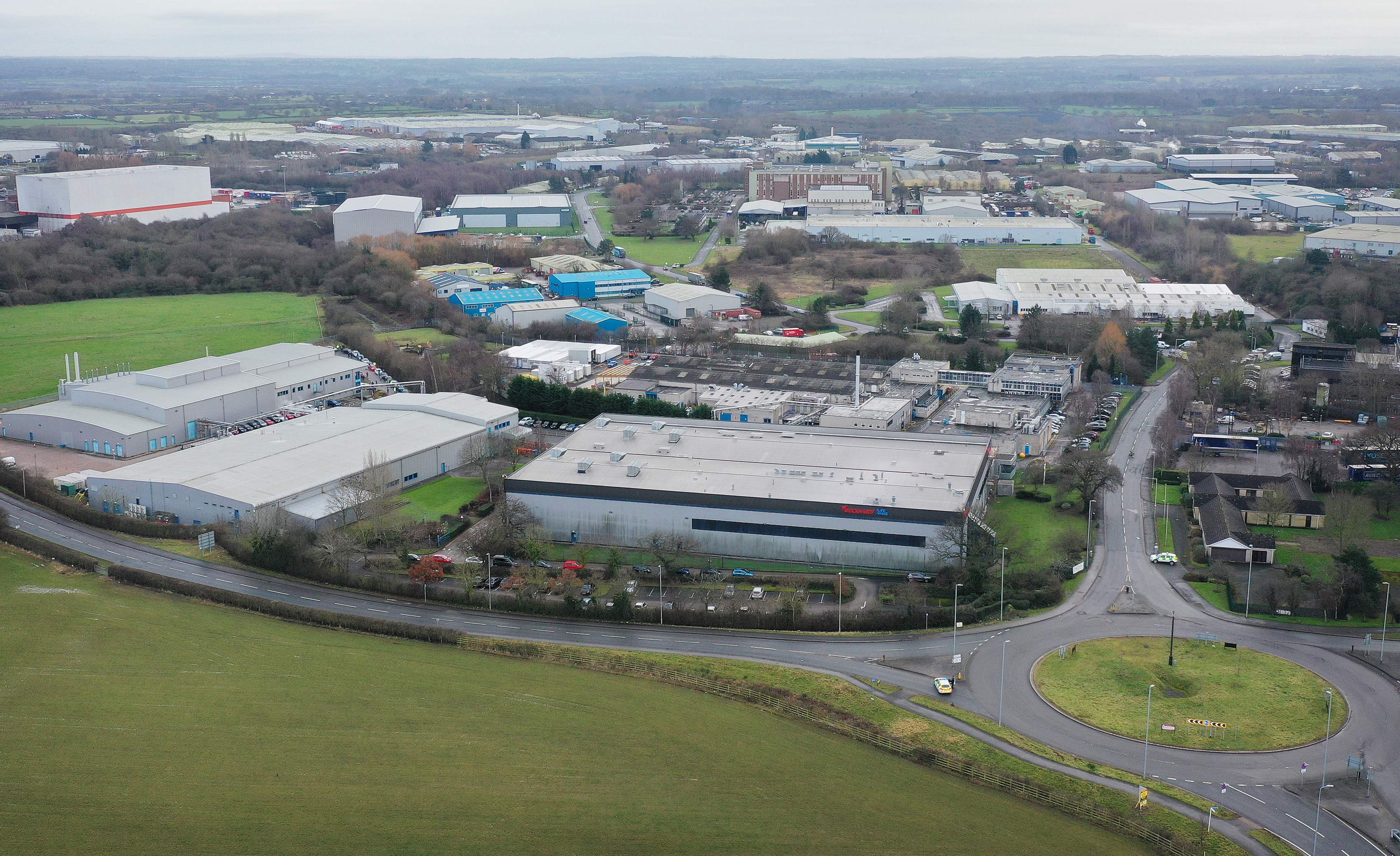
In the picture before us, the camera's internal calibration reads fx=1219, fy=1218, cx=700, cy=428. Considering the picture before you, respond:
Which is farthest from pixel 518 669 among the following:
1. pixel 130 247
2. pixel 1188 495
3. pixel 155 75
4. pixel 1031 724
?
pixel 155 75

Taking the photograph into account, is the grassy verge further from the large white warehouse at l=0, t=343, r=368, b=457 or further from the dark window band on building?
the large white warehouse at l=0, t=343, r=368, b=457

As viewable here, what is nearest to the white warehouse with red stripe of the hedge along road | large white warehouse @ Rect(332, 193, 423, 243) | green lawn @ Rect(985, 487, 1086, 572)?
large white warehouse @ Rect(332, 193, 423, 243)

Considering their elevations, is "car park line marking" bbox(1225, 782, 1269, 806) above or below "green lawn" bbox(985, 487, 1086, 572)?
below

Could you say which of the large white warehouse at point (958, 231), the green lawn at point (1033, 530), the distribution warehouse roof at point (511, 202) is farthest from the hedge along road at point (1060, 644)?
the distribution warehouse roof at point (511, 202)

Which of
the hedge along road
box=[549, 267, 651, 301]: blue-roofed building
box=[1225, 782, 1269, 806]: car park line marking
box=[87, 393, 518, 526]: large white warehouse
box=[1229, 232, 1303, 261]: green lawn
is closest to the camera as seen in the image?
box=[1225, 782, 1269, 806]: car park line marking

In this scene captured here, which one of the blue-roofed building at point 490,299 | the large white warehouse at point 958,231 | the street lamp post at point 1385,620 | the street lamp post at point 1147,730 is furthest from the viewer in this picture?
the large white warehouse at point 958,231

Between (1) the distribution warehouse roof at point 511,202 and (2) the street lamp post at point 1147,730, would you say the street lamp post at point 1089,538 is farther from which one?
(1) the distribution warehouse roof at point 511,202

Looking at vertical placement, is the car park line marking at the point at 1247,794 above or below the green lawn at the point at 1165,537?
below
